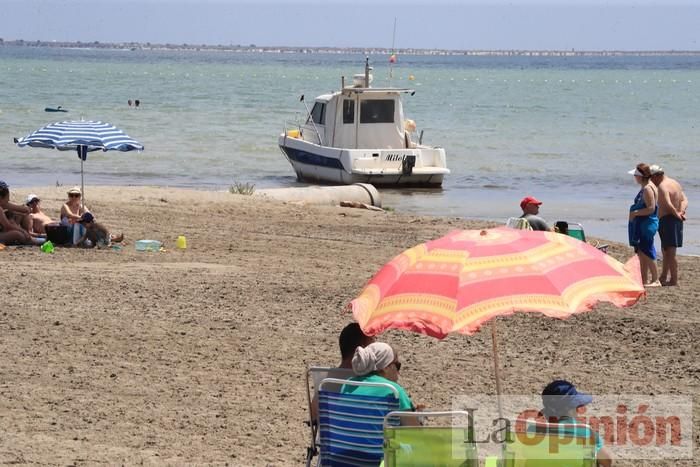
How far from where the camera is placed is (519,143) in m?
38.1

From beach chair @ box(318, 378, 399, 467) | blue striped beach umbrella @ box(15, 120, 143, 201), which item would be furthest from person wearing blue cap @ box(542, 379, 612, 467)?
blue striped beach umbrella @ box(15, 120, 143, 201)

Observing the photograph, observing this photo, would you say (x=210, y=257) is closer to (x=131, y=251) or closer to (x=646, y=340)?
(x=131, y=251)

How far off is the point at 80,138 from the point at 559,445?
395 inches

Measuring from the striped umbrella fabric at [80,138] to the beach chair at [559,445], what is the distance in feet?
31.9

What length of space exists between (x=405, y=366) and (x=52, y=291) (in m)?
3.61

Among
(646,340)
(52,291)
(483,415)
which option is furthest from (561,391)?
(52,291)

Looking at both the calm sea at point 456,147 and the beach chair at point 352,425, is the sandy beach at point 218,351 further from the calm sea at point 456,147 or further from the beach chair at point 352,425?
the calm sea at point 456,147

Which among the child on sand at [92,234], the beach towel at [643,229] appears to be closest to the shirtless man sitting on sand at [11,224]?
the child on sand at [92,234]

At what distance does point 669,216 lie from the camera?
11828mm

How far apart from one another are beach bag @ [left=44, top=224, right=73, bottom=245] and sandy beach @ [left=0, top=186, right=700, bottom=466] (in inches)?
11.6

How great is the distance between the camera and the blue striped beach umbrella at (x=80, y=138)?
13789 mm

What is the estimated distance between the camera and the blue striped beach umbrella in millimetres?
13789

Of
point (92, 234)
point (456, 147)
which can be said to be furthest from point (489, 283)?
point (456, 147)

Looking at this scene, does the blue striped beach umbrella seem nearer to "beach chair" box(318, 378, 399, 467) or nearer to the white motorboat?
"beach chair" box(318, 378, 399, 467)
